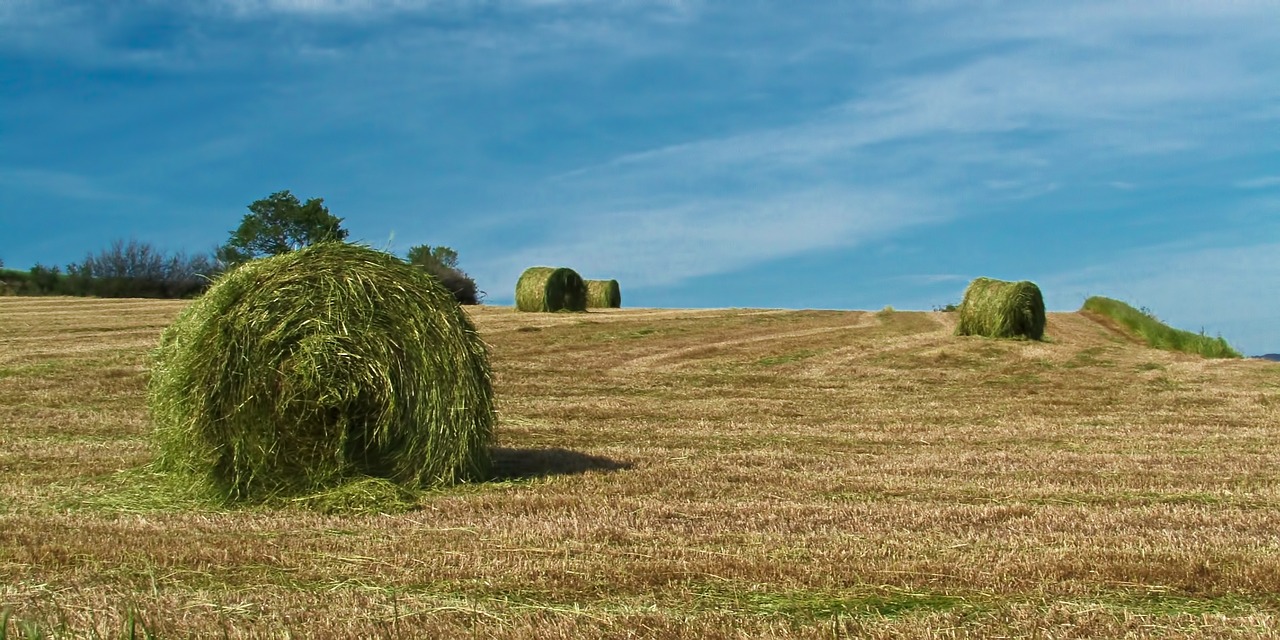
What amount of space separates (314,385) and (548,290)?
22744 mm

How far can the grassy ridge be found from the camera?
24.7 m

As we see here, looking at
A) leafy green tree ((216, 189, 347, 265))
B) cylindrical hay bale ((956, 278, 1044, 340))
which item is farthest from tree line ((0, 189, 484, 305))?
cylindrical hay bale ((956, 278, 1044, 340))

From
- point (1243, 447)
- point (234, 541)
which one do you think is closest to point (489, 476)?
point (234, 541)

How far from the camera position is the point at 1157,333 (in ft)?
95.7

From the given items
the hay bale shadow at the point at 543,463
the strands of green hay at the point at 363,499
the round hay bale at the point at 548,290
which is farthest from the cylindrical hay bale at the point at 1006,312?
the strands of green hay at the point at 363,499

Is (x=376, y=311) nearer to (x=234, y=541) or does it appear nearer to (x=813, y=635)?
(x=234, y=541)

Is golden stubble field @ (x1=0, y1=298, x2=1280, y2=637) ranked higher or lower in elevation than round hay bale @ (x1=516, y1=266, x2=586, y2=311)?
lower

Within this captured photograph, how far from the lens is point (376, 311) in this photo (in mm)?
8461

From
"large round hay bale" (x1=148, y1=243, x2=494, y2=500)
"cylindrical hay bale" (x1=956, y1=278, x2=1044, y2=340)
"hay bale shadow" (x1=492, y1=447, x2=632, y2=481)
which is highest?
"cylindrical hay bale" (x1=956, y1=278, x2=1044, y2=340)

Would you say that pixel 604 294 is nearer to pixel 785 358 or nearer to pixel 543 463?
pixel 785 358

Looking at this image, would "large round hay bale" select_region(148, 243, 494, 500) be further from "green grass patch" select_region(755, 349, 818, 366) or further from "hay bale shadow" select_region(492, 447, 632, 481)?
"green grass patch" select_region(755, 349, 818, 366)

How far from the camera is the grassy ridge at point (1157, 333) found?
24.7 m

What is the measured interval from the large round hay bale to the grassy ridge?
800 inches

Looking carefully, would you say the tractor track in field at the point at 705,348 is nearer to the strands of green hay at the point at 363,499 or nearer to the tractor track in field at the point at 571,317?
the tractor track in field at the point at 571,317
